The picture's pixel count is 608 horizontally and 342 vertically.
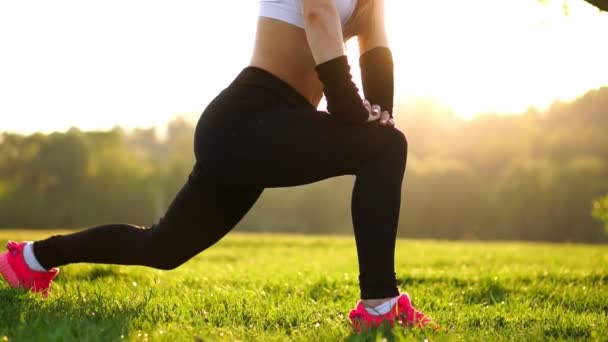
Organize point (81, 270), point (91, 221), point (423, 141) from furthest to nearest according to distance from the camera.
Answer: point (423, 141), point (91, 221), point (81, 270)

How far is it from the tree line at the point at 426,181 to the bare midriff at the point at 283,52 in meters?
58.1

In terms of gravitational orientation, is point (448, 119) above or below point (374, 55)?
above

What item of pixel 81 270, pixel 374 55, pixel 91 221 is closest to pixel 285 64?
pixel 374 55

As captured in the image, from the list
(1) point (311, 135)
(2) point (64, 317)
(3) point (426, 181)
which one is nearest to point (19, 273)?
(2) point (64, 317)

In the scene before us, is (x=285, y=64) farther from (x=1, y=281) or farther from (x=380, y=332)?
(x=1, y=281)

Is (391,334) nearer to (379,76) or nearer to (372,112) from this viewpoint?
(372,112)

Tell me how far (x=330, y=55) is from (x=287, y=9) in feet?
1.24

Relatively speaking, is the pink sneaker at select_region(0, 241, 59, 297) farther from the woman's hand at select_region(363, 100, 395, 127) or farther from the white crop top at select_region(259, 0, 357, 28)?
the woman's hand at select_region(363, 100, 395, 127)

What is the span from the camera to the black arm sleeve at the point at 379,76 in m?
3.90

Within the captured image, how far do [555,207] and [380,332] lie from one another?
59579 millimetres

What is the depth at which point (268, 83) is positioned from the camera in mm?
3531

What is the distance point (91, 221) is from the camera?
70.1 m

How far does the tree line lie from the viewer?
5994cm

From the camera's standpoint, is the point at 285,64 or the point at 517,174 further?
the point at 517,174
